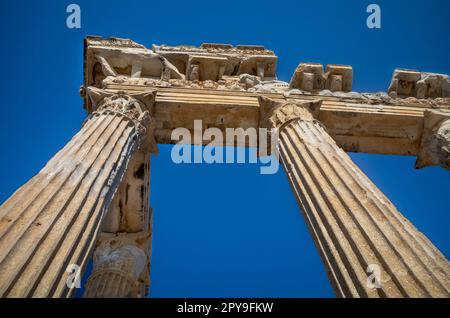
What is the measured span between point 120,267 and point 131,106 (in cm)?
489

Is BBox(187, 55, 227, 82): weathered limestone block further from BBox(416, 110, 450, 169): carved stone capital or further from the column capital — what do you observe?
BBox(416, 110, 450, 169): carved stone capital

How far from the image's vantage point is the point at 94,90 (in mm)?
11414

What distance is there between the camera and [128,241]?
1319cm

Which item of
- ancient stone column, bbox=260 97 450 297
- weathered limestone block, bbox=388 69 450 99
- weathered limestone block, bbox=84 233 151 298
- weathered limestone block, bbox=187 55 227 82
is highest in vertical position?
weathered limestone block, bbox=187 55 227 82

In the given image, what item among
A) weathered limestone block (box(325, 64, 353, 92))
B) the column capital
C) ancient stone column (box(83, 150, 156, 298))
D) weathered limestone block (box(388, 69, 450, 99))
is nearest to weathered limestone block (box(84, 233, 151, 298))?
ancient stone column (box(83, 150, 156, 298))

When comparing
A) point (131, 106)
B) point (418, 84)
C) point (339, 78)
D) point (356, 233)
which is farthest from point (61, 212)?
point (418, 84)

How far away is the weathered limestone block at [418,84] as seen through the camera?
48.2 feet

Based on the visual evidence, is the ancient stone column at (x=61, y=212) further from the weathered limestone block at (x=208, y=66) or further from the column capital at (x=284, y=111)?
the weathered limestone block at (x=208, y=66)

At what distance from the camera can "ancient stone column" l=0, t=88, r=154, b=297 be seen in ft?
16.3

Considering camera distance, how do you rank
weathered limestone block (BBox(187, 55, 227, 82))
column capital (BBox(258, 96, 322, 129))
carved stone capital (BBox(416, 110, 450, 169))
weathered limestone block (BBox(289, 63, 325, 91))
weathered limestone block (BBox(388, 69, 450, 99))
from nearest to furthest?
column capital (BBox(258, 96, 322, 129)) → carved stone capital (BBox(416, 110, 450, 169)) → weathered limestone block (BBox(289, 63, 325, 91)) → weathered limestone block (BBox(187, 55, 227, 82)) → weathered limestone block (BBox(388, 69, 450, 99))

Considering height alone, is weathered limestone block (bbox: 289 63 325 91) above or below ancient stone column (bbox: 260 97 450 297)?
above

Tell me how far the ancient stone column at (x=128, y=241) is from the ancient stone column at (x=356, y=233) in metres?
5.48

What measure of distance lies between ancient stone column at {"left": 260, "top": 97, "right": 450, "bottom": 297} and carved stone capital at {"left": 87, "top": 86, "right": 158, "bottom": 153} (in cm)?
404
